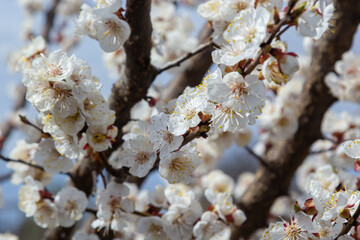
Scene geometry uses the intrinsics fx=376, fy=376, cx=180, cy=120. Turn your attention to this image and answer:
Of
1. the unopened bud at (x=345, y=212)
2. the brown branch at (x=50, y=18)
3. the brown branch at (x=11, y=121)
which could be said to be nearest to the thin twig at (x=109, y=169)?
the unopened bud at (x=345, y=212)

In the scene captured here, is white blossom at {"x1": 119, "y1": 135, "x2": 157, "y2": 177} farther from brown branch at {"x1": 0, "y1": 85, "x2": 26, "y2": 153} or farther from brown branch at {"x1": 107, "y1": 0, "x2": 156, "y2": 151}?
brown branch at {"x1": 0, "y1": 85, "x2": 26, "y2": 153}

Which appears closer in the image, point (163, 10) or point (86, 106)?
point (86, 106)

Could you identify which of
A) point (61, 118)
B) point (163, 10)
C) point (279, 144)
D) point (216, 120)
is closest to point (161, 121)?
point (216, 120)

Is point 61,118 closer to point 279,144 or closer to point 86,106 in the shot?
point 86,106

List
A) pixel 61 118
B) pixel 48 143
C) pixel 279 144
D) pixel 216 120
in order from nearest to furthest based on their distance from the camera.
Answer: pixel 216 120 < pixel 61 118 < pixel 48 143 < pixel 279 144

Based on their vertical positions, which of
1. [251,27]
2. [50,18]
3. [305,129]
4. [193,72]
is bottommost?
[50,18]

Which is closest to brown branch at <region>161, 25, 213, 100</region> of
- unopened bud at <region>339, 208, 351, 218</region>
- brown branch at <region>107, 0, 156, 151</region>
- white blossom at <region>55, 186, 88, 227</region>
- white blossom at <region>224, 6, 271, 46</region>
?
brown branch at <region>107, 0, 156, 151</region>

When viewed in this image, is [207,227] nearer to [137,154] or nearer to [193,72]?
[137,154]

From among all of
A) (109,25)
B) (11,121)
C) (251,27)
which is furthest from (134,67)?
(11,121)
